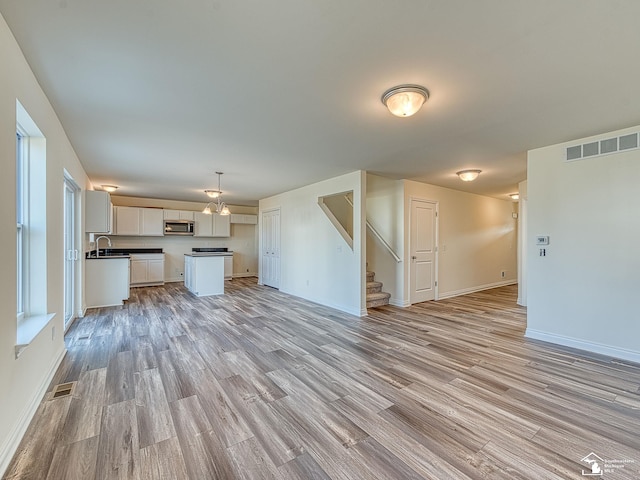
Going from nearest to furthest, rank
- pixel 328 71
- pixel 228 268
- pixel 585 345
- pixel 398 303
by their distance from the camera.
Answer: pixel 328 71 → pixel 585 345 → pixel 398 303 → pixel 228 268

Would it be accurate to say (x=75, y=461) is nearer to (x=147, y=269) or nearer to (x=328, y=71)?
(x=328, y=71)

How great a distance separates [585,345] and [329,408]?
3.25 m

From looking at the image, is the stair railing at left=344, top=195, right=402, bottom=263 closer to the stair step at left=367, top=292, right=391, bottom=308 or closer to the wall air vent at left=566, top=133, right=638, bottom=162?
the stair step at left=367, top=292, right=391, bottom=308

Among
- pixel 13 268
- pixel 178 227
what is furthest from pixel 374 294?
pixel 178 227

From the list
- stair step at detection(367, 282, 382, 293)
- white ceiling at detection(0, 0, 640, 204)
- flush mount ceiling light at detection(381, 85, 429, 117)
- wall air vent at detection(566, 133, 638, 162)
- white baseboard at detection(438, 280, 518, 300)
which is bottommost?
white baseboard at detection(438, 280, 518, 300)

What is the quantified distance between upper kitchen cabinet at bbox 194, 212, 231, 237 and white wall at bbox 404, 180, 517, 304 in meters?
5.83

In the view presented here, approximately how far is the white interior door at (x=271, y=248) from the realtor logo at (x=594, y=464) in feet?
20.9

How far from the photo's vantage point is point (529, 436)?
5.94 feet

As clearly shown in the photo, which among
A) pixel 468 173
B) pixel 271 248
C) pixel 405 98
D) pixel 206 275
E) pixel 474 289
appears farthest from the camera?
pixel 271 248

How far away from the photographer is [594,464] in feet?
5.21

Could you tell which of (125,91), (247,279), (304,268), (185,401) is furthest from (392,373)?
(247,279)

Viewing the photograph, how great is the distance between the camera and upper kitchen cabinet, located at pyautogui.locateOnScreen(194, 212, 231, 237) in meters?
8.52

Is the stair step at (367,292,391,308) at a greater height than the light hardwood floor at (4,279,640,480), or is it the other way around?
the stair step at (367,292,391,308)

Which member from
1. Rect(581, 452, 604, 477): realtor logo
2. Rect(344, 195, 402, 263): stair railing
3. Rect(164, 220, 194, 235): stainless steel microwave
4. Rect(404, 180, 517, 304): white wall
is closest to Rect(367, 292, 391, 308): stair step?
Rect(404, 180, 517, 304): white wall
